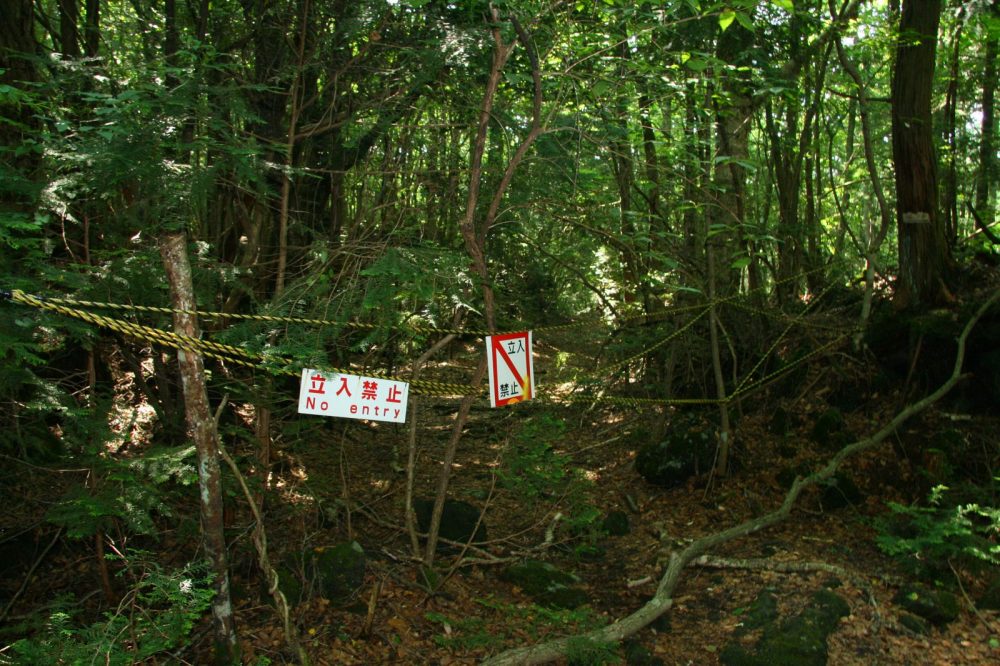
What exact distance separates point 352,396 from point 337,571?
1.84 metres

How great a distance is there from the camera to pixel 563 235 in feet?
23.4

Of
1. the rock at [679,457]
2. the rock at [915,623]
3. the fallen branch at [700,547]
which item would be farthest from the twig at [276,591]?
the rock at [679,457]

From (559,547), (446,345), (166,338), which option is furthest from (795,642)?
(166,338)

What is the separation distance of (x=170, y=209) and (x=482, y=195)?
3.16m

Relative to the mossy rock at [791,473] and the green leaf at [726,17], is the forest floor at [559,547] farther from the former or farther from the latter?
the green leaf at [726,17]

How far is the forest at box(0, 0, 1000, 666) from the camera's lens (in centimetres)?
384

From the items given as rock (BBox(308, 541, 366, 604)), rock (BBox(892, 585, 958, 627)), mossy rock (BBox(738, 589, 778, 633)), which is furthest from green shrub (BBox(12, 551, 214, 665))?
rock (BBox(892, 585, 958, 627))

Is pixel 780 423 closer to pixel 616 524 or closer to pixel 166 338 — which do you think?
pixel 616 524

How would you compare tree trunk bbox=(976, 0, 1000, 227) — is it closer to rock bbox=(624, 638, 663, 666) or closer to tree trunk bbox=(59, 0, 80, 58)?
rock bbox=(624, 638, 663, 666)

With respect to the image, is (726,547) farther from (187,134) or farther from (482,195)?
(187,134)

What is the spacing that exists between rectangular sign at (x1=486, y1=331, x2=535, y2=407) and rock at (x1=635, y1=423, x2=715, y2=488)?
3523mm

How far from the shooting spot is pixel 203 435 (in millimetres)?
3586

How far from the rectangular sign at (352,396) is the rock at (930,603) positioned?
395cm

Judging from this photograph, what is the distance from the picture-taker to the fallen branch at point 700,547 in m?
4.28
